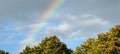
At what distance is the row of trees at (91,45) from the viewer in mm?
73500

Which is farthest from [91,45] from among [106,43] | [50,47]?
[50,47]

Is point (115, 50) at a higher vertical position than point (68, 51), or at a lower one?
lower

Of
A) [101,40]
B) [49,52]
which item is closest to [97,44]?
[101,40]

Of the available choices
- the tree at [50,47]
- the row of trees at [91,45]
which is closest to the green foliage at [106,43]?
the row of trees at [91,45]

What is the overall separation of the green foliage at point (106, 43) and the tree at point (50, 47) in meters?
11.7

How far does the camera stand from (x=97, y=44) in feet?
248

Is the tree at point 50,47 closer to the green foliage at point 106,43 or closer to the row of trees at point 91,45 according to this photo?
the row of trees at point 91,45

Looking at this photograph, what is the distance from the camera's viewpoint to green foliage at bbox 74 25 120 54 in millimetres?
73188

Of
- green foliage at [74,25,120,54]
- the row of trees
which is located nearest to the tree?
the row of trees

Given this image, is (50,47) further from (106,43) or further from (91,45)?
(106,43)

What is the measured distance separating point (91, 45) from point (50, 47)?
14.2m

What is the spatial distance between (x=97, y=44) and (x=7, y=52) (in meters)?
34.1

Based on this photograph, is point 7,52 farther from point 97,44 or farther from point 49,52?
point 97,44

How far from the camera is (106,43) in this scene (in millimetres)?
74062
